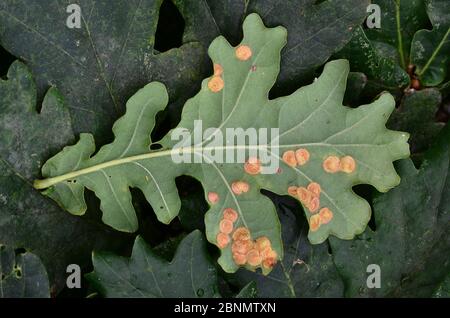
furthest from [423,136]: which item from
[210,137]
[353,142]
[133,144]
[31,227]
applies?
[31,227]

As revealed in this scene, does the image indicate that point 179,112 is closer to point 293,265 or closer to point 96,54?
point 96,54

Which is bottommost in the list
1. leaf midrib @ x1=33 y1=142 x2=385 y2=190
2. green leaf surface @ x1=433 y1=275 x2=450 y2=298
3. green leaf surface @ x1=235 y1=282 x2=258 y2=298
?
green leaf surface @ x1=433 y1=275 x2=450 y2=298

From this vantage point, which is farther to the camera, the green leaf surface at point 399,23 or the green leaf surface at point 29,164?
the green leaf surface at point 399,23

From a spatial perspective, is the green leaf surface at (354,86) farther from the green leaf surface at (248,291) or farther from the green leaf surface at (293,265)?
the green leaf surface at (248,291)

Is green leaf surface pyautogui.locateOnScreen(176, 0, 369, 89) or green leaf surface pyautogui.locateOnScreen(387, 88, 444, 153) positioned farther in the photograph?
green leaf surface pyautogui.locateOnScreen(387, 88, 444, 153)

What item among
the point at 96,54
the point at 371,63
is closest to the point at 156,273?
the point at 96,54

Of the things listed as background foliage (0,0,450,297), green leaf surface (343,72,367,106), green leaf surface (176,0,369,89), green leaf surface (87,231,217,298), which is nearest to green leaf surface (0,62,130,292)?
background foliage (0,0,450,297)

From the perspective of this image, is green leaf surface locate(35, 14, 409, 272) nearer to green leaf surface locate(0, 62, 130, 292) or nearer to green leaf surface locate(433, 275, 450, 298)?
green leaf surface locate(0, 62, 130, 292)

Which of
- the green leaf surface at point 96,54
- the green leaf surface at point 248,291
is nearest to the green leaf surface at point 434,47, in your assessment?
the green leaf surface at point 96,54
